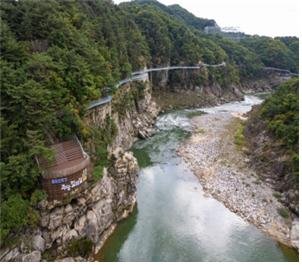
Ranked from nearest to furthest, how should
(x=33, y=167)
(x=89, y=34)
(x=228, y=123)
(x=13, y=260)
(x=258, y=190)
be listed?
(x=13, y=260), (x=33, y=167), (x=258, y=190), (x=89, y=34), (x=228, y=123)

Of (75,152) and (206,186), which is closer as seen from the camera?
(75,152)

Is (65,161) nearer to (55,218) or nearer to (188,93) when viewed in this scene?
(55,218)

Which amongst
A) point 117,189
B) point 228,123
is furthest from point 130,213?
point 228,123

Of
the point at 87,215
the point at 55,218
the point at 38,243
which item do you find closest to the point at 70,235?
the point at 55,218

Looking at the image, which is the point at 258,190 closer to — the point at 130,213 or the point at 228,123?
the point at 130,213

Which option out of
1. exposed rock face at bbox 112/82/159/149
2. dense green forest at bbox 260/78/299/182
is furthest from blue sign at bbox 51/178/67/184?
dense green forest at bbox 260/78/299/182

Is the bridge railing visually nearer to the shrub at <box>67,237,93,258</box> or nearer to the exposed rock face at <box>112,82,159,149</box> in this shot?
the exposed rock face at <box>112,82,159,149</box>

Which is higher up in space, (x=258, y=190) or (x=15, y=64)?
(x=15, y=64)

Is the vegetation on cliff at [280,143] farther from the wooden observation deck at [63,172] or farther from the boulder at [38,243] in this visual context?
the boulder at [38,243]
